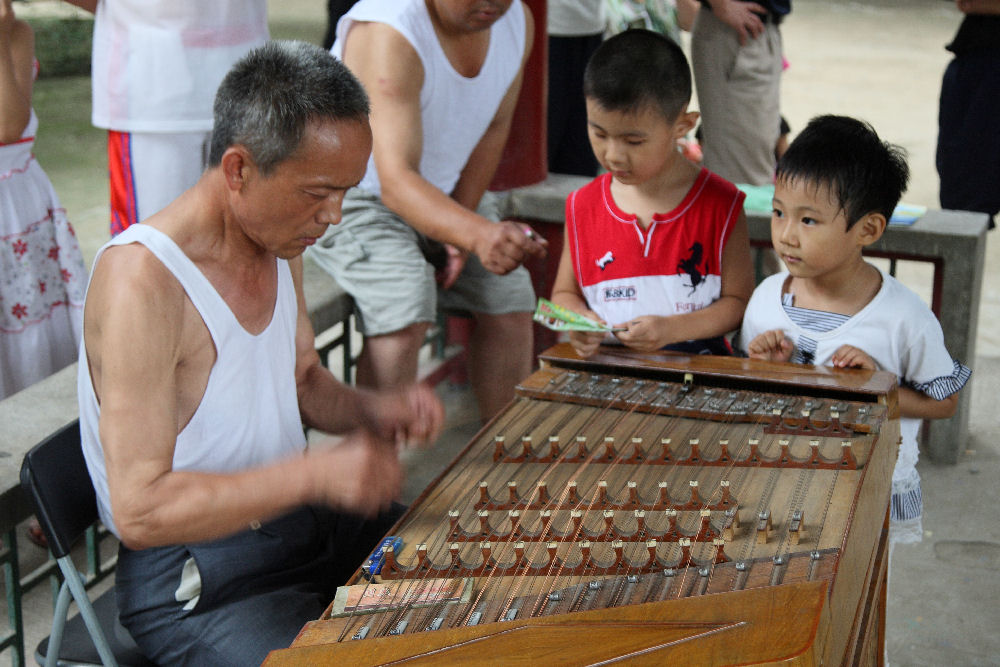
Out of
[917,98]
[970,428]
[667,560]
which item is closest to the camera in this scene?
[667,560]

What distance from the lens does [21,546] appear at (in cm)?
351

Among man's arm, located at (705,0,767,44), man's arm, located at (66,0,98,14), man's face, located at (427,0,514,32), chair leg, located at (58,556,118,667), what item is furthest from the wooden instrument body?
man's arm, located at (705,0,767,44)

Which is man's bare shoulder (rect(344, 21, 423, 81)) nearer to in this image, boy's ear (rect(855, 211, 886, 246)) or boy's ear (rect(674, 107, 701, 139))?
boy's ear (rect(674, 107, 701, 139))

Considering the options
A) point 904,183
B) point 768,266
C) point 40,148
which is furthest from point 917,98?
point 904,183

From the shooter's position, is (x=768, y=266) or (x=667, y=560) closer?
(x=667, y=560)

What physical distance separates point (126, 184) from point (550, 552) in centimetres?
200

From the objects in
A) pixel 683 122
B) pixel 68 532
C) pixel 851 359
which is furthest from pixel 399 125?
pixel 68 532

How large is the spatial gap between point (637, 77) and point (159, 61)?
4.31ft

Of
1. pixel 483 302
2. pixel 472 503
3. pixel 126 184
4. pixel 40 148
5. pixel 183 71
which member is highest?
pixel 183 71

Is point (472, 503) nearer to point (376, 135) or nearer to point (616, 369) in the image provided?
point (616, 369)

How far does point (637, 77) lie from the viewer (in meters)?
2.67

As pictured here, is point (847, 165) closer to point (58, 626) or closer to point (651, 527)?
point (651, 527)

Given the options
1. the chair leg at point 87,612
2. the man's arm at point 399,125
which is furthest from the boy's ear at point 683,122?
the chair leg at point 87,612

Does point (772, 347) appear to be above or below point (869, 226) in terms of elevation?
below
